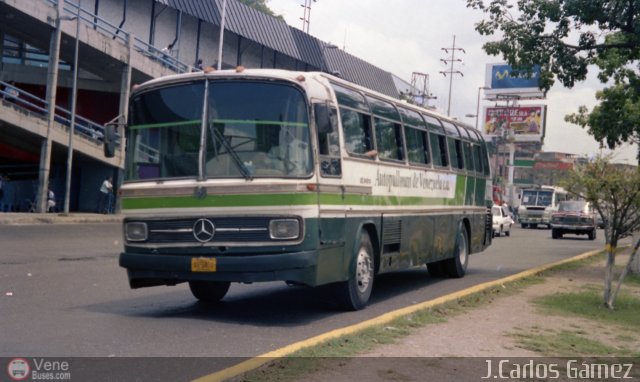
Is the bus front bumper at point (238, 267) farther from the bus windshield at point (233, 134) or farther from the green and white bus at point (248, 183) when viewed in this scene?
the bus windshield at point (233, 134)

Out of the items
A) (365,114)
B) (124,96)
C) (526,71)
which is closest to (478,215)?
(526,71)

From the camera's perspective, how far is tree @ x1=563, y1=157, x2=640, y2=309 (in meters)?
11.6

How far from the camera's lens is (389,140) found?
11828 millimetres

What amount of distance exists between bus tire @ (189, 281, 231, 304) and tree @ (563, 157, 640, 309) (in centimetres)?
535

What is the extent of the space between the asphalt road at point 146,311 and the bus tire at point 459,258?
10.7 inches

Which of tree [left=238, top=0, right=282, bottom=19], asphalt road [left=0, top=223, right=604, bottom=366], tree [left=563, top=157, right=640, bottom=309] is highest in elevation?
tree [left=238, top=0, right=282, bottom=19]

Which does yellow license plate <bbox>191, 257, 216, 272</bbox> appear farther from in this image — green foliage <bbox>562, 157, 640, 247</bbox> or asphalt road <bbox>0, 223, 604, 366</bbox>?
green foliage <bbox>562, 157, 640, 247</bbox>

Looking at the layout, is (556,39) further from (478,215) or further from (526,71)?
(478,215)

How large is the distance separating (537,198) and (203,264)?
49513mm

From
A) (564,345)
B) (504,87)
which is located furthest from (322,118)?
(504,87)

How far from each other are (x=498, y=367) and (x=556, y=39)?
1123cm

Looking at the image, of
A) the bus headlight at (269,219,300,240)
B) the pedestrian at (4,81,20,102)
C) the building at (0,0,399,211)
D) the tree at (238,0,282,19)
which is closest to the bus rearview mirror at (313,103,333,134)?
the bus headlight at (269,219,300,240)

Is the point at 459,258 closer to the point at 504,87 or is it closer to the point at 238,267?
the point at 238,267

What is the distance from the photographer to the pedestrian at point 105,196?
3478cm
